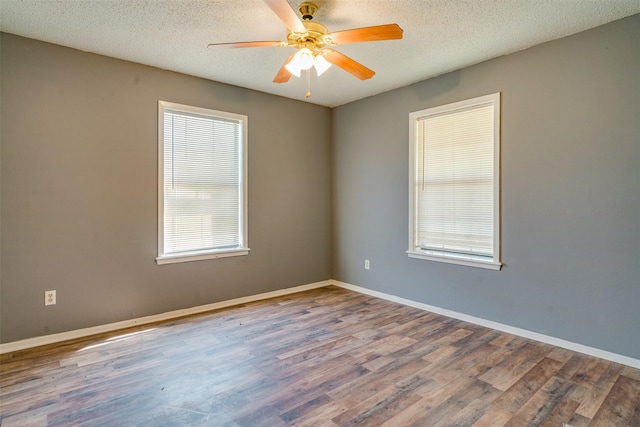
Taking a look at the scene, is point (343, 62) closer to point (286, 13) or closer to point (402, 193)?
point (286, 13)

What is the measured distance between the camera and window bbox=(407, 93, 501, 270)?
3.27m

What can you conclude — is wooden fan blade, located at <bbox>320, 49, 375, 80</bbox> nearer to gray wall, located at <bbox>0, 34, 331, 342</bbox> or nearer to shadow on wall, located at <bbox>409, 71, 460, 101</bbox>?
shadow on wall, located at <bbox>409, 71, 460, 101</bbox>

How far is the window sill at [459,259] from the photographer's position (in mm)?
3238

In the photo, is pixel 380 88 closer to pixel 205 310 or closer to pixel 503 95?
pixel 503 95

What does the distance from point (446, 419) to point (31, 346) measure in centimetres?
322

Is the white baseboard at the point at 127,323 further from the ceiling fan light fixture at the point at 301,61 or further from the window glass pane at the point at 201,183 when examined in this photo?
the ceiling fan light fixture at the point at 301,61

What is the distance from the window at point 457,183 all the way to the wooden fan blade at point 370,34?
1659 millimetres

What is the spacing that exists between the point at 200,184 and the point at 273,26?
185cm

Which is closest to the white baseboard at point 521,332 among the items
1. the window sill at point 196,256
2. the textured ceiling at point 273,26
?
the window sill at point 196,256

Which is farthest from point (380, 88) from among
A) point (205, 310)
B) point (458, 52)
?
point (205, 310)

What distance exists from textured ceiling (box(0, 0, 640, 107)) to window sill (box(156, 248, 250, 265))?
1.91 meters

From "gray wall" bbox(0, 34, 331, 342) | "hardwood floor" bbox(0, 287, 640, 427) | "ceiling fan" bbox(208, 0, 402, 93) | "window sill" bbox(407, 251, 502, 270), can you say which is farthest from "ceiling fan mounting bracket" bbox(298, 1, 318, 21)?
"window sill" bbox(407, 251, 502, 270)

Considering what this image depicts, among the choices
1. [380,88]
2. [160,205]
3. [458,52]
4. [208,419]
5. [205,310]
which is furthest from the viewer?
[380,88]

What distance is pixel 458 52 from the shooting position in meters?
3.08
